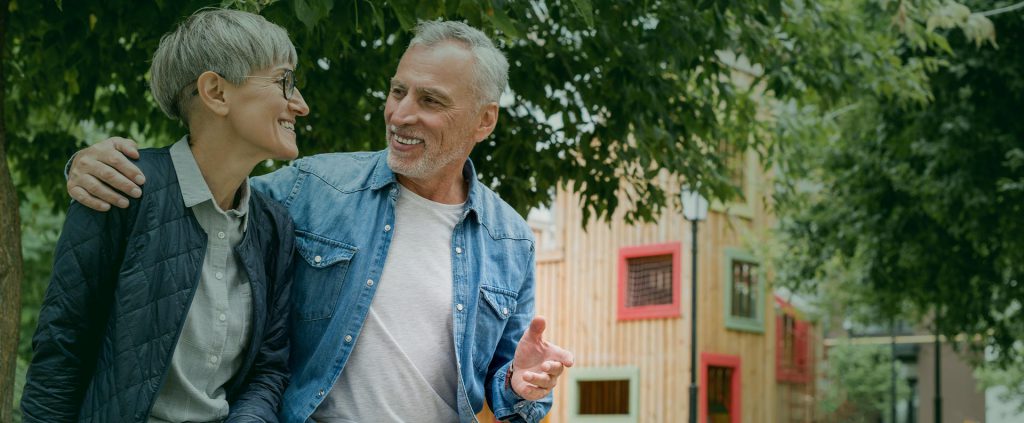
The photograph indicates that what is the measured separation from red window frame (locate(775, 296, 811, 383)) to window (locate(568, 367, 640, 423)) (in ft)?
12.6

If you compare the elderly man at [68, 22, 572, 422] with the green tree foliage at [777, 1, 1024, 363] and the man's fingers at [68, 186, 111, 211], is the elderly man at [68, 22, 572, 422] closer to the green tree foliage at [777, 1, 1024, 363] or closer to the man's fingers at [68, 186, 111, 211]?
the man's fingers at [68, 186, 111, 211]

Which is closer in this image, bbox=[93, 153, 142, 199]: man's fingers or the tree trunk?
bbox=[93, 153, 142, 199]: man's fingers

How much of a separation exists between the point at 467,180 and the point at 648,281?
2393 centimetres

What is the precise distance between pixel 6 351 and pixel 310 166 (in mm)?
3713

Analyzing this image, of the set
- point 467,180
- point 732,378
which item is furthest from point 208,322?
point 732,378

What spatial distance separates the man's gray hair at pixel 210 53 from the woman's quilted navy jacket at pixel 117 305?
0.56ft

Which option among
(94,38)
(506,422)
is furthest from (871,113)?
(506,422)

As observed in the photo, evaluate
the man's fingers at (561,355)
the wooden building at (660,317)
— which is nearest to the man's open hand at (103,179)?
the man's fingers at (561,355)

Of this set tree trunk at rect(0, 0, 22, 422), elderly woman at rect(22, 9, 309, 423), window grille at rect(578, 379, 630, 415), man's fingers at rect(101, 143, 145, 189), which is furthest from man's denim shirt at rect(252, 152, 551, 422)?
window grille at rect(578, 379, 630, 415)

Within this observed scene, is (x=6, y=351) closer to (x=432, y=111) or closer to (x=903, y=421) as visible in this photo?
(x=432, y=111)

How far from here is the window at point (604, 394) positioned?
26969 mm

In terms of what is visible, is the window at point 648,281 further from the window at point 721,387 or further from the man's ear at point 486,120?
the man's ear at point 486,120

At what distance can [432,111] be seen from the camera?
3.73 metres

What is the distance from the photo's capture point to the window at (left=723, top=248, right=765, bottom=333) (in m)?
27.5
